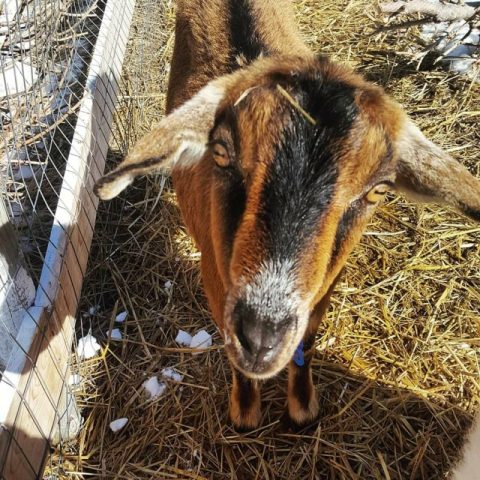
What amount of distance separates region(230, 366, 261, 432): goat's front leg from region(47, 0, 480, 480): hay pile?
10cm

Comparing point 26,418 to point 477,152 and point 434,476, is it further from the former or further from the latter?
point 477,152

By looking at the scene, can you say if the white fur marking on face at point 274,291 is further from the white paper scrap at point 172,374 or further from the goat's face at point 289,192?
the white paper scrap at point 172,374

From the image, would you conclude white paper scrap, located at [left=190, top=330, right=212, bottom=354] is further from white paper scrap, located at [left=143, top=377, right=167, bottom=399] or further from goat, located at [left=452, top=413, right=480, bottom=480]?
goat, located at [left=452, top=413, right=480, bottom=480]

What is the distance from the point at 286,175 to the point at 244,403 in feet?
5.47

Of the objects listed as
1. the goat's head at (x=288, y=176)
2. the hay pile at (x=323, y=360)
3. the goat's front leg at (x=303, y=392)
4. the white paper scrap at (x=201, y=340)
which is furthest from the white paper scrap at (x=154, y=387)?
the goat's head at (x=288, y=176)

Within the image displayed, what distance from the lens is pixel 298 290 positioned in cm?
198

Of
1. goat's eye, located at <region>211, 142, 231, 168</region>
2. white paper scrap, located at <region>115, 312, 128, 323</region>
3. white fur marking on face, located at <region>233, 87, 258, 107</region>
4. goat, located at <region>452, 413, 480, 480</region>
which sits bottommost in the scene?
white paper scrap, located at <region>115, 312, 128, 323</region>

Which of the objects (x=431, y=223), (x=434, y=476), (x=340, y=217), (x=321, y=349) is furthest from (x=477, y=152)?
(x=340, y=217)

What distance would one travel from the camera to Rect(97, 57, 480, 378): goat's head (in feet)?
6.48

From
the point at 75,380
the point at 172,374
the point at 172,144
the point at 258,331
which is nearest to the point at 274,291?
the point at 258,331

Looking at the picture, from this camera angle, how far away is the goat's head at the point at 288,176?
197 centimetres

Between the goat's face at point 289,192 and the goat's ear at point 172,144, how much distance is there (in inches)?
5.2

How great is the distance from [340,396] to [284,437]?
0.45m

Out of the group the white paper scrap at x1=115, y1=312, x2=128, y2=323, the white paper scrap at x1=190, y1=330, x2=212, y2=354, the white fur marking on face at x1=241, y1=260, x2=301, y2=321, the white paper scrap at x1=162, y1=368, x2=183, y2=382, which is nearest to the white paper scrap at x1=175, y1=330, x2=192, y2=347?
the white paper scrap at x1=190, y1=330, x2=212, y2=354
